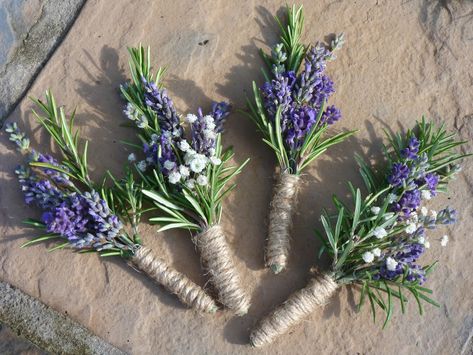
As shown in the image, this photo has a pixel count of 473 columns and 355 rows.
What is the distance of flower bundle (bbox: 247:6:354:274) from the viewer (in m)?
2.20

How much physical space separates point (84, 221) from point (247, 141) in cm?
81

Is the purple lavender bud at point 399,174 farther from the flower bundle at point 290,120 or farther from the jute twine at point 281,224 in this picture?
the jute twine at point 281,224

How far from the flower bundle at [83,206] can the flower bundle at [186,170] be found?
109mm

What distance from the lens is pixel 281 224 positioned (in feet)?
7.41

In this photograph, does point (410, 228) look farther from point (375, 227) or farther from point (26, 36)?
point (26, 36)

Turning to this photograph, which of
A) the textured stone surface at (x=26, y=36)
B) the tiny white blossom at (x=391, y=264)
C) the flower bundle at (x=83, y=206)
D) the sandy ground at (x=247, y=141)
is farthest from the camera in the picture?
the textured stone surface at (x=26, y=36)

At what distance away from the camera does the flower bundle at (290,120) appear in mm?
2195

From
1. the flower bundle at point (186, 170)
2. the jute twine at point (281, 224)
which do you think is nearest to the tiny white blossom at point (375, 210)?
the jute twine at point (281, 224)

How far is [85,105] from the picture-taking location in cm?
243

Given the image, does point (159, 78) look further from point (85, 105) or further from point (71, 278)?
point (71, 278)

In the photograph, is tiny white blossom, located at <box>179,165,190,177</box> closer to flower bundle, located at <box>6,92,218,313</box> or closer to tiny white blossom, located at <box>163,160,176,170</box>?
tiny white blossom, located at <box>163,160,176,170</box>

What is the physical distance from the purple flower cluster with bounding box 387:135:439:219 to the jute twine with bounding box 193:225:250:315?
0.75 m

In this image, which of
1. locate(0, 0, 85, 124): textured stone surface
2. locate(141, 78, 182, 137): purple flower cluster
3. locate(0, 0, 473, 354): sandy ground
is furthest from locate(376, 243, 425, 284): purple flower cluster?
locate(0, 0, 85, 124): textured stone surface

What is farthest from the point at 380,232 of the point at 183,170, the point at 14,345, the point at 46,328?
the point at 14,345
